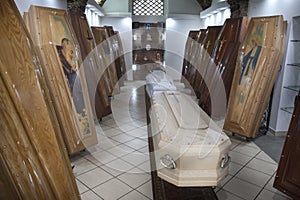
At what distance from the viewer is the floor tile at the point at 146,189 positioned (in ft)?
7.64

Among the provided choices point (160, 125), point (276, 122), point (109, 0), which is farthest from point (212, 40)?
point (109, 0)

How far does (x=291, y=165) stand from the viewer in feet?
7.22

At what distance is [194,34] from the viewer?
7906 mm

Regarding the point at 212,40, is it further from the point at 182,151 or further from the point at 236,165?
the point at 182,151

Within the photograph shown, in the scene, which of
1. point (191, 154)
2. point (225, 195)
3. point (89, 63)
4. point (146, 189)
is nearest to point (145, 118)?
point (89, 63)

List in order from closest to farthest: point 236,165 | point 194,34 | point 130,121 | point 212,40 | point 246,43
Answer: point 236,165, point 246,43, point 130,121, point 212,40, point 194,34

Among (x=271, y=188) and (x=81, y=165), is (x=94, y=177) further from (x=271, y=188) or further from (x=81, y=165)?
(x=271, y=188)

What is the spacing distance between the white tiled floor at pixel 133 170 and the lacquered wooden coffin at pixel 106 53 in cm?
202

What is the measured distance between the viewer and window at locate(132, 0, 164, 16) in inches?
387

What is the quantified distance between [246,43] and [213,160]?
8.93ft

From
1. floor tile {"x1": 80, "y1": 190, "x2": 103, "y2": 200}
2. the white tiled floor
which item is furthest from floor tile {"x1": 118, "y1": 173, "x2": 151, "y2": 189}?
floor tile {"x1": 80, "y1": 190, "x2": 103, "y2": 200}

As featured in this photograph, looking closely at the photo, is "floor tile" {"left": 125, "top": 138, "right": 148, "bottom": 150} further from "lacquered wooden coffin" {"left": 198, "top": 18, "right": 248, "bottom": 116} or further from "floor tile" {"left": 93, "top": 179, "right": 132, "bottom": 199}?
"lacquered wooden coffin" {"left": 198, "top": 18, "right": 248, "bottom": 116}

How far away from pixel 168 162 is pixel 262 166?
1714 millimetres

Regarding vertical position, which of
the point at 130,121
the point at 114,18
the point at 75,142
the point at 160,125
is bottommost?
the point at 130,121
